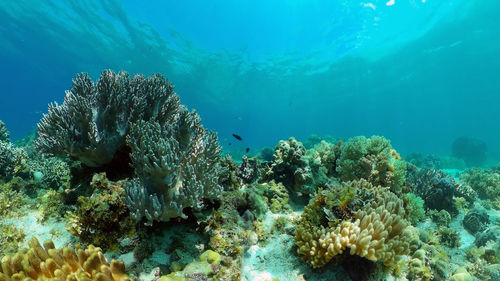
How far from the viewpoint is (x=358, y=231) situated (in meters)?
3.27

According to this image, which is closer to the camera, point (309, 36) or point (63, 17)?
point (63, 17)

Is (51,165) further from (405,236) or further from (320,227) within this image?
(405,236)

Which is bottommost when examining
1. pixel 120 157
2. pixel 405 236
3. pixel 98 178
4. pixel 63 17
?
pixel 405 236

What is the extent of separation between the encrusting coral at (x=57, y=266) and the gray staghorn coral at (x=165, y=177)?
2.34 ft

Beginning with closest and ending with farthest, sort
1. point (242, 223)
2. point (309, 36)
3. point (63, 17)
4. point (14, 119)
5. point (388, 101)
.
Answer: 1. point (242, 223)
2. point (63, 17)
3. point (309, 36)
4. point (388, 101)
5. point (14, 119)

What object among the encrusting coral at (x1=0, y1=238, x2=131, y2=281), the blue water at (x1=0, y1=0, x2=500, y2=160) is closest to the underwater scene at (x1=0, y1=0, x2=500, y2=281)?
the encrusting coral at (x1=0, y1=238, x2=131, y2=281)

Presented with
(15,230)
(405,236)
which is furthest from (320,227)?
(15,230)

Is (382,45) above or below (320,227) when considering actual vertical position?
above

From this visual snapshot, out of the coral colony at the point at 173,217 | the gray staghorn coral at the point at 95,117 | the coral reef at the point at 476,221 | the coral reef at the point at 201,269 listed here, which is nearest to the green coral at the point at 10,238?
the coral colony at the point at 173,217

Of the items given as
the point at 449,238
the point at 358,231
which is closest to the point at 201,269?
the point at 358,231

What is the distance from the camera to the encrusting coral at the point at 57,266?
7.33 ft

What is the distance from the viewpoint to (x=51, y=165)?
6664 mm

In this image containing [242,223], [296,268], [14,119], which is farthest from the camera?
[14,119]

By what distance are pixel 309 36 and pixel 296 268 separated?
136 feet
